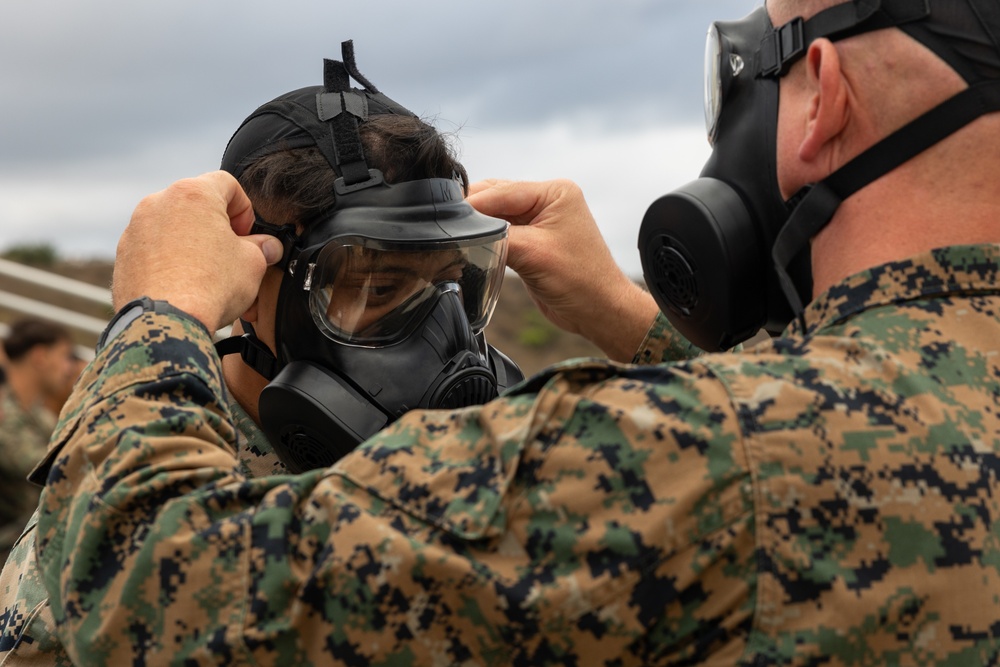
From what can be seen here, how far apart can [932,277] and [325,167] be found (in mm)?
1557

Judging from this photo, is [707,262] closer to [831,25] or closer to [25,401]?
[831,25]

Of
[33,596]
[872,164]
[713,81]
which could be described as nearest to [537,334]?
[33,596]

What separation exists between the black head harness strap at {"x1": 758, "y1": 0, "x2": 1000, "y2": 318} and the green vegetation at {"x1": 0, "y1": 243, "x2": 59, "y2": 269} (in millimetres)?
14266

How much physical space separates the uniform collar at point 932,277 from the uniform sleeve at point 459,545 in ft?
1.21

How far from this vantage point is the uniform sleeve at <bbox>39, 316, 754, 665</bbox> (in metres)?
1.73

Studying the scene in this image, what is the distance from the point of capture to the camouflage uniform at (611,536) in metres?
1.73

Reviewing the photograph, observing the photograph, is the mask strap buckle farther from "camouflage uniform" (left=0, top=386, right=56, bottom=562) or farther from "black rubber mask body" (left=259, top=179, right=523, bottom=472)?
"camouflage uniform" (left=0, top=386, right=56, bottom=562)

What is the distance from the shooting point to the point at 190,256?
2.31 metres

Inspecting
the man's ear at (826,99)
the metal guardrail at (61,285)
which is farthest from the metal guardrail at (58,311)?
the man's ear at (826,99)

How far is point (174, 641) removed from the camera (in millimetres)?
1807

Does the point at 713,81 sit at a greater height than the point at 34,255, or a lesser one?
greater

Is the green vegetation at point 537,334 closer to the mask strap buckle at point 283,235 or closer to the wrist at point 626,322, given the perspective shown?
the wrist at point 626,322

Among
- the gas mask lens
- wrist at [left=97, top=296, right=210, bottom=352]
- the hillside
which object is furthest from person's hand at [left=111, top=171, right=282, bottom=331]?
the hillside

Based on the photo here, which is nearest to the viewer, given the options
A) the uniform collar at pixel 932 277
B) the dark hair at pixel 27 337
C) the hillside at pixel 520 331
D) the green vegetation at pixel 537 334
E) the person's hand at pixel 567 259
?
the uniform collar at pixel 932 277
